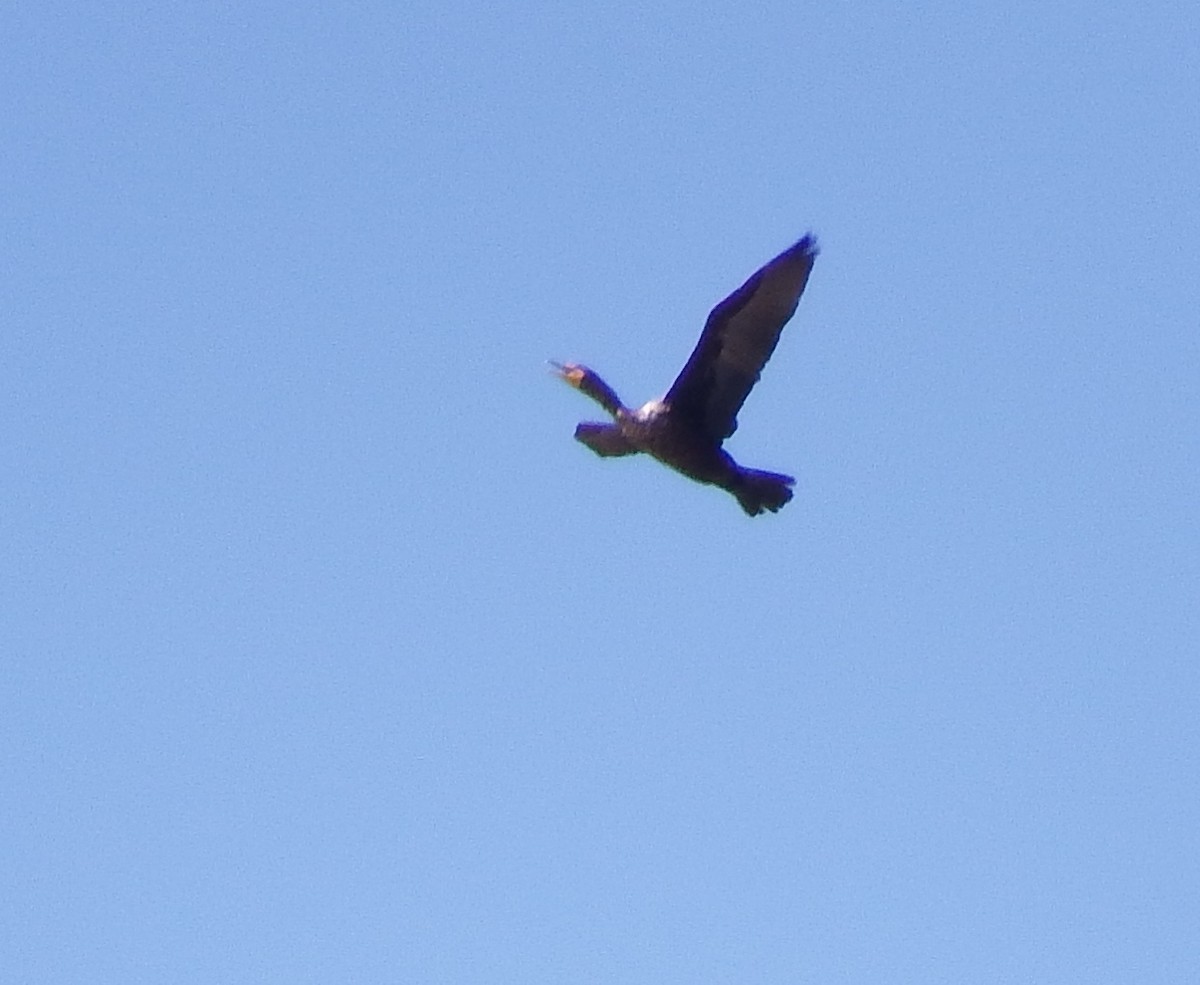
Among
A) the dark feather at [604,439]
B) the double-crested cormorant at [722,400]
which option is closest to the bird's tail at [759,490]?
the double-crested cormorant at [722,400]

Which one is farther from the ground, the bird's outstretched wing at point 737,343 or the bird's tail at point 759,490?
the bird's outstretched wing at point 737,343

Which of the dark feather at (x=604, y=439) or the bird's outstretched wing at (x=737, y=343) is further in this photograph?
the dark feather at (x=604, y=439)

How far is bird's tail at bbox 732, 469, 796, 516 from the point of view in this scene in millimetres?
23000

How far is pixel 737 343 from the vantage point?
22562 millimetres

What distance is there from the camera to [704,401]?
23.0 m

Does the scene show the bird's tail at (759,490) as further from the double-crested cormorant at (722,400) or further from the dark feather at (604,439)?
the dark feather at (604,439)

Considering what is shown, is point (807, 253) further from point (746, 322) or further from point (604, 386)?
point (604, 386)

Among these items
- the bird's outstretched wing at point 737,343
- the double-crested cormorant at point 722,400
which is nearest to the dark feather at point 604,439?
the double-crested cormorant at point 722,400

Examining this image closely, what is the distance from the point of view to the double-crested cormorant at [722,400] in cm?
2225

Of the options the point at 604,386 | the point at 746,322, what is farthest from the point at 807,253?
the point at 604,386

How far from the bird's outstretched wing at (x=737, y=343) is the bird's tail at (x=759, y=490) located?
0.38m

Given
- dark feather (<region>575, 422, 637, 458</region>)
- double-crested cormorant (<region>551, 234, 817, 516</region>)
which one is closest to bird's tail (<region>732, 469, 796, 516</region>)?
double-crested cormorant (<region>551, 234, 817, 516</region>)

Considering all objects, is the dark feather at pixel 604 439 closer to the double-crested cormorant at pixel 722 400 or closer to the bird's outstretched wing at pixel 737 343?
the double-crested cormorant at pixel 722 400

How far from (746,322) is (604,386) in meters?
2.00
